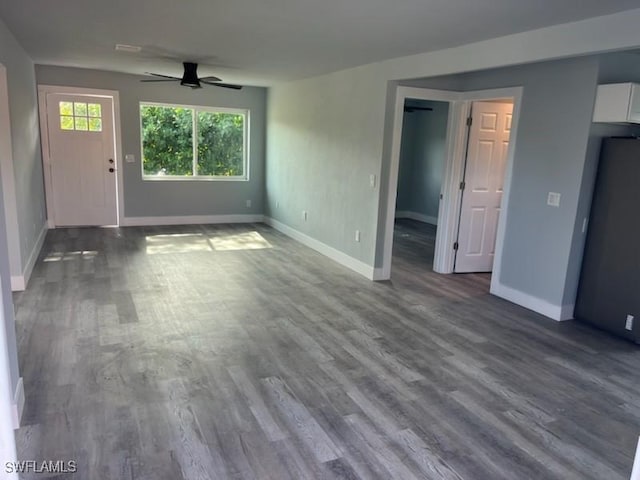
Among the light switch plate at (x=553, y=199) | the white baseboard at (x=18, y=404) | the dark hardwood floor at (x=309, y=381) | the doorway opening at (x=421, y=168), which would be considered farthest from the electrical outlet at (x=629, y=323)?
the white baseboard at (x=18, y=404)

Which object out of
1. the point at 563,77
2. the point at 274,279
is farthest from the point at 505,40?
the point at 274,279

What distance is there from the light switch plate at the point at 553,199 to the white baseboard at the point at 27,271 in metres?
5.09

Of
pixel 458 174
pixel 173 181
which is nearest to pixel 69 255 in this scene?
pixel 173 181

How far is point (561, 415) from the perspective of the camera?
2.77 meters

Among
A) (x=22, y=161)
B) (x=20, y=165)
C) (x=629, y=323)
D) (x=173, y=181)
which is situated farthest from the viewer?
(x=173, y=181)

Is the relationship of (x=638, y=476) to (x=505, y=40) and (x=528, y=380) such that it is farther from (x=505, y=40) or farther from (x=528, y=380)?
(x=505, y=40)

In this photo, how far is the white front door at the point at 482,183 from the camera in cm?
550

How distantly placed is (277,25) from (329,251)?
132 inches

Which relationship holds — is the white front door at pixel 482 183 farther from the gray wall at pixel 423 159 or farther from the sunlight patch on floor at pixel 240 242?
the gray wall at pixel 423 159

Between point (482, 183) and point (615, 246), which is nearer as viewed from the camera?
point (615, 246)

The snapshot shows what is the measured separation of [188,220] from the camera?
8.24 meters

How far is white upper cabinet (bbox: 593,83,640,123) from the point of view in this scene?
12.1 feet
